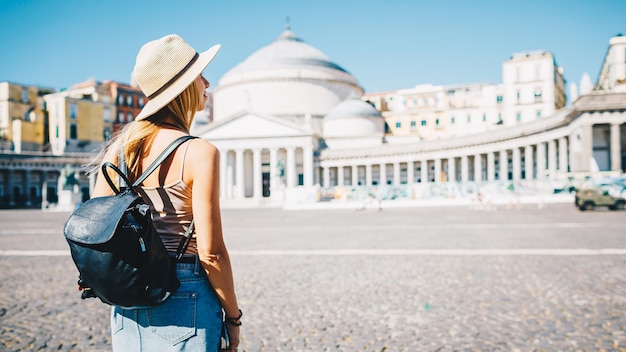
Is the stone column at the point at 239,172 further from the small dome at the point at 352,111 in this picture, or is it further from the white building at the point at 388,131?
the small dome at the point at 352,111

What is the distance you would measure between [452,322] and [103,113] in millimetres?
73239

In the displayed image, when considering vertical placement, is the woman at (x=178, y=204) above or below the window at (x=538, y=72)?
below

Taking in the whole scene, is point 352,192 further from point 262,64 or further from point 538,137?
point 262,64

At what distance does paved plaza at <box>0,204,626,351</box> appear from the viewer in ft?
16.2

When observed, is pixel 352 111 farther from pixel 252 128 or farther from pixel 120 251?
pixel 120 251

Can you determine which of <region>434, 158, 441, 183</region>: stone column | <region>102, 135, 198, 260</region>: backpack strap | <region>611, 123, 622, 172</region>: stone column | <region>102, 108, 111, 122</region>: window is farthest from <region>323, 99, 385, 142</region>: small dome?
<region>102, 135, 198, 260</region>: backpack strap

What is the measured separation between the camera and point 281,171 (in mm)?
49156

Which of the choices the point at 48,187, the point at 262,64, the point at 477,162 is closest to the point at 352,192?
the point at 477,162

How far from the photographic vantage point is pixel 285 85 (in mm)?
73375

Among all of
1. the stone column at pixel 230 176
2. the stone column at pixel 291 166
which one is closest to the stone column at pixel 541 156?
the stone column at pixel 291 166

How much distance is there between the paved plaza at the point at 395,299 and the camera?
4941 millimetres

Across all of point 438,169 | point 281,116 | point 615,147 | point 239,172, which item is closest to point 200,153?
point 615,147

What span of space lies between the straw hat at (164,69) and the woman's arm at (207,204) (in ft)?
0.99

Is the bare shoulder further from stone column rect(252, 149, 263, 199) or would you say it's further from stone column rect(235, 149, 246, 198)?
stone column rect(235, 149, 246, 198)
